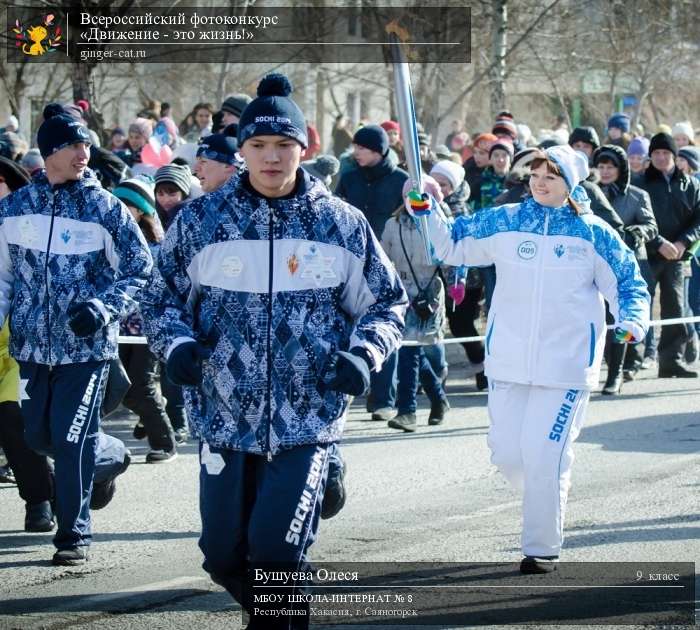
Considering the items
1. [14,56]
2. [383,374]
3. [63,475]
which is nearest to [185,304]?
[63,475]

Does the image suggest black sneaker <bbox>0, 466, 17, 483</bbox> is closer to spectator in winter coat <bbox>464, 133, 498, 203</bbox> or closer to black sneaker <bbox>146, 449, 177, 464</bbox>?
black sneaker <bbox>146, 449, 177, 464</bbox>

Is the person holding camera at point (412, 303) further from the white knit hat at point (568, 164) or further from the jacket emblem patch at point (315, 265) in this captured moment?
the jacket emblem patch at point (315, 265)

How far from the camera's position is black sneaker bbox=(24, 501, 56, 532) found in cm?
772

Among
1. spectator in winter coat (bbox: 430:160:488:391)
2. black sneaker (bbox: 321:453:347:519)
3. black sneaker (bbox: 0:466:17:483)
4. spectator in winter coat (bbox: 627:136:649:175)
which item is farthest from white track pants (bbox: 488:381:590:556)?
spectator in winter coat (bbox: 627:136:649:175)

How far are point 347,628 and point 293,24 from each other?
20.7m

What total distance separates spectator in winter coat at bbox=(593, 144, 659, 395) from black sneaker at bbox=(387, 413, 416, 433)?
2.39 meters

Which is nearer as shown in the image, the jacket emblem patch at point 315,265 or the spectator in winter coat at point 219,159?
the jacket emblem patch at point 315,265

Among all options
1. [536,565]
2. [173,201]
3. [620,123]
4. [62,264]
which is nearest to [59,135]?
[62,264]

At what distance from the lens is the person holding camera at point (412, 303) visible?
1105 cm

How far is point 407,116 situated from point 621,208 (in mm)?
7114

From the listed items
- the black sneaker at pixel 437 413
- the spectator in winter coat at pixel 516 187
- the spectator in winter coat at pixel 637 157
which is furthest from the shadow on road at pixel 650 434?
the spectator in winter coat at pixel 637 157

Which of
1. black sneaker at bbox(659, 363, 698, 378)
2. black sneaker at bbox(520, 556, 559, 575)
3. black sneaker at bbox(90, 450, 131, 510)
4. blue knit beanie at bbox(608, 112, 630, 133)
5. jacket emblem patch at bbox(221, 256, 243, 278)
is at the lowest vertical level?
black sneaker at bbox(659, 363, 698, 378)

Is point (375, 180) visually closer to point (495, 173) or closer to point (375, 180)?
point (375, 180)

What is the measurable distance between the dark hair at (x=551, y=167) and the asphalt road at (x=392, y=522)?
1659 mm
